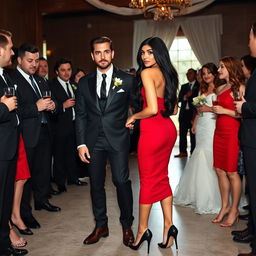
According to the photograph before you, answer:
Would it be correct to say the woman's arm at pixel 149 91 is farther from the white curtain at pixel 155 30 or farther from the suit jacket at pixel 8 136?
the white curtain at pixel 155 30

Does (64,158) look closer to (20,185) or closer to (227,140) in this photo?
(20,185)

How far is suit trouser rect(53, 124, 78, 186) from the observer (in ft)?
19.0

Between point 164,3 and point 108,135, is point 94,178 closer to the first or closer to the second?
point 108,135

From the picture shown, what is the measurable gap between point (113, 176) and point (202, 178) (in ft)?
5.65

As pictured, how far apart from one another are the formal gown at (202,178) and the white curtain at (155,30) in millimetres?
6668

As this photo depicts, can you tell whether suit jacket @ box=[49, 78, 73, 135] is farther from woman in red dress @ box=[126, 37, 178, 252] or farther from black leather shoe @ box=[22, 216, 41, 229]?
woman in red dress @ box=[126, 37, 178, 252]

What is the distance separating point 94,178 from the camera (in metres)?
3.65

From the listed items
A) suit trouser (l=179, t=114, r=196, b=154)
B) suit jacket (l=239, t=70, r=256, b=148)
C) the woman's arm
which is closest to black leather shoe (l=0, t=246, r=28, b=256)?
the woman's arm

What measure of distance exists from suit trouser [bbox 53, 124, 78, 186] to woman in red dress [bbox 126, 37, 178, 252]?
99.0 inches

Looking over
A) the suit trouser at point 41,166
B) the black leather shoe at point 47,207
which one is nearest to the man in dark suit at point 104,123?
the suit trouser at point 41,166

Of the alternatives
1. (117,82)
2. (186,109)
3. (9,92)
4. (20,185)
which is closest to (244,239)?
(117,82)

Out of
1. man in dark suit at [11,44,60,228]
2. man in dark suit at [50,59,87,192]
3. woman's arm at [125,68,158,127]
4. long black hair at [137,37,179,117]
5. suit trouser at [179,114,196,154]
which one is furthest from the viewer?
suit trouser at [179,114,196,154]

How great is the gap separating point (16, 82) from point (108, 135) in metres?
1.25

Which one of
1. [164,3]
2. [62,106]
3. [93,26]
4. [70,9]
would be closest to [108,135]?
[62,106]
